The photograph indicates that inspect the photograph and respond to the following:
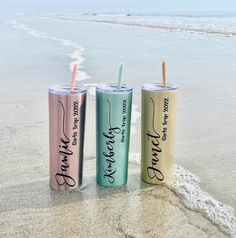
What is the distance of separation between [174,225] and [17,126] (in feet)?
6.64

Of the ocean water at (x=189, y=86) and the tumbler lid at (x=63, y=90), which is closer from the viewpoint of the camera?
the tumbler lid at (x=63, y=90)

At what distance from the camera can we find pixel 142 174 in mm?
2582

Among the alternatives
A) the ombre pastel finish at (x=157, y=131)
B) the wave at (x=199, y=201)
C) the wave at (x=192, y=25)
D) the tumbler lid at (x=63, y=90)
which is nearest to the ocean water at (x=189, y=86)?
the wave at (x=199, y=201)

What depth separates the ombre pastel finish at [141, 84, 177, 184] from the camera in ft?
7.91

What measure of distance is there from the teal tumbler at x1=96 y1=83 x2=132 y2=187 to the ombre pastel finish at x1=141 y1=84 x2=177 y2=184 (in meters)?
0.11

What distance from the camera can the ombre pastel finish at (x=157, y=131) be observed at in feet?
7.91

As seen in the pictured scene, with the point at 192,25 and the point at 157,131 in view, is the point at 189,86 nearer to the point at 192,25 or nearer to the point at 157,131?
the point at 157,131

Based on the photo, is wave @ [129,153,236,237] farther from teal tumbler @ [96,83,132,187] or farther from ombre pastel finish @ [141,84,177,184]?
teal tumbler @ [96,83,132,187]

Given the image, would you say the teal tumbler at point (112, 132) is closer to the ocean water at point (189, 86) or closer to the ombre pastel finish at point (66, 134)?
Result: the ombre pastel finish at point (66, 134)

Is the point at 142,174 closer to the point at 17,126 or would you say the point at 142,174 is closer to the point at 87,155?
the point at 87,155

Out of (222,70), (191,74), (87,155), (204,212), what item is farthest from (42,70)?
(204,212)

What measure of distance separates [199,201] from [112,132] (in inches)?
22.4

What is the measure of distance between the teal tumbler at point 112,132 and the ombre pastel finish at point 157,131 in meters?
0.11

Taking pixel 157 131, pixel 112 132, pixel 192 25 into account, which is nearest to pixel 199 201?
pixel 157 131
